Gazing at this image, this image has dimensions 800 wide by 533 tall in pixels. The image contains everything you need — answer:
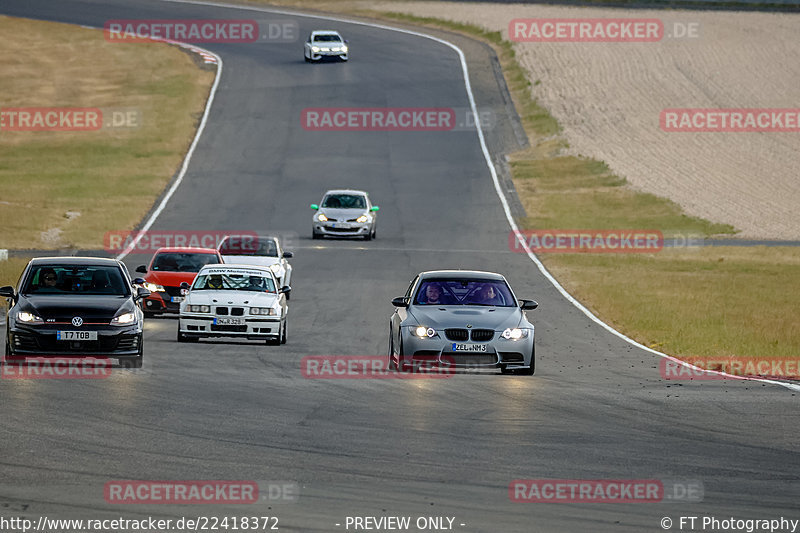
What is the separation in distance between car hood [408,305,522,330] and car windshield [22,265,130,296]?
4.38 m

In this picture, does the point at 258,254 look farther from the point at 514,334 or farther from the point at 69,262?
the point at 514,334

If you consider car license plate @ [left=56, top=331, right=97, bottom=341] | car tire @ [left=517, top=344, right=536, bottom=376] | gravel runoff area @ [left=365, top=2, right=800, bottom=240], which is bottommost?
car tire @ [left=517, top=344, right=536, bottom=376]

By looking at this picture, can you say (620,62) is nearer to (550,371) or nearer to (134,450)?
(550,371)

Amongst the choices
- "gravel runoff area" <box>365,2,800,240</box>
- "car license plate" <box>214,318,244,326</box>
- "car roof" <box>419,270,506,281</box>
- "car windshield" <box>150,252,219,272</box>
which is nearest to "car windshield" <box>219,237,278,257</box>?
"car windshield" <box>150,252,219,272</box>

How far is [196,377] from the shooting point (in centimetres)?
1891

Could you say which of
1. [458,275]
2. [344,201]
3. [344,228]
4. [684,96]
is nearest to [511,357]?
[458,275]

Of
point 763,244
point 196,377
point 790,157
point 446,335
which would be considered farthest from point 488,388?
point 790,157

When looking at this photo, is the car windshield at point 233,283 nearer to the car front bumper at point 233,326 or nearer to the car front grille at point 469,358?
the car front bumper at point 233,326

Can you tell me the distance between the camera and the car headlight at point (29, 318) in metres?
19.3

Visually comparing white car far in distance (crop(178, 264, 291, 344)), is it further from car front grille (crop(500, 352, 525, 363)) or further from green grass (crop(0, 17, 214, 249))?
green grass (crop(0, 17, 214, 249))

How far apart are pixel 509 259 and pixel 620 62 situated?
4619 cm

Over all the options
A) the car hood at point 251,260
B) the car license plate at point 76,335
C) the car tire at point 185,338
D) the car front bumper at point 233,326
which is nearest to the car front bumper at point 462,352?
the car license plate at point 76,335

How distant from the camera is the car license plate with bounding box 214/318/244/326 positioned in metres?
23.6

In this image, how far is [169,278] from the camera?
93.4 ft
